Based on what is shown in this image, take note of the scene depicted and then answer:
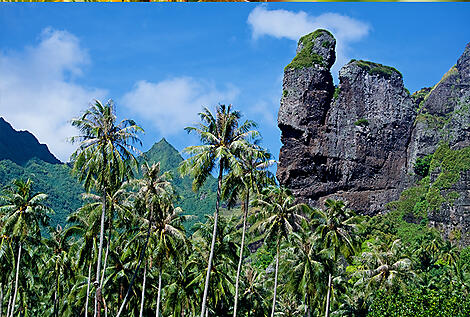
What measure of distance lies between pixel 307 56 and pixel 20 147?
274ft

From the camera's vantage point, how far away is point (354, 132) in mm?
70750

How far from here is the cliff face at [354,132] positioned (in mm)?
68688

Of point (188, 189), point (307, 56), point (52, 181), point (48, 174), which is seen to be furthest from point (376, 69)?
point (48, 174)

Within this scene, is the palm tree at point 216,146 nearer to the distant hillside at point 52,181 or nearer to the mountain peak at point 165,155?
the distant hillside at point 52,181

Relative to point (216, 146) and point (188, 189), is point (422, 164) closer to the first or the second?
point (216, 146)

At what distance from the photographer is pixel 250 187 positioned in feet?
85.3

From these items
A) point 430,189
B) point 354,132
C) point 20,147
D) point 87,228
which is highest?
point 20,147

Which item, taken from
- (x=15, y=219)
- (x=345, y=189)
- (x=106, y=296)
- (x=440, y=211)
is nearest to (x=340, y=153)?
(x=345, y=189)

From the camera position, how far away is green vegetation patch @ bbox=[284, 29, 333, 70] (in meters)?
71.4

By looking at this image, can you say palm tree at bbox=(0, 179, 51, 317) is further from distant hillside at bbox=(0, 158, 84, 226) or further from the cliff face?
distant hillside at bbox=(0, 158, 84, 226)

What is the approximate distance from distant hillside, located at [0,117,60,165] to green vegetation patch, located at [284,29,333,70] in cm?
7554

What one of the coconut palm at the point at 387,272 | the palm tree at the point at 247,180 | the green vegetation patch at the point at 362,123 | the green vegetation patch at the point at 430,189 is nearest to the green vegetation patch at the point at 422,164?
the green vegetation patch at the point at 430,189

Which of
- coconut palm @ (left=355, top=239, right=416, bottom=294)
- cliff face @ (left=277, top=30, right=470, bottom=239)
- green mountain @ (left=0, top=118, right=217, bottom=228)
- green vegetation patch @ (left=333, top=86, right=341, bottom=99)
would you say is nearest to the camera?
coconut palm @ (left=355, top=239, right=416, bottom=294)

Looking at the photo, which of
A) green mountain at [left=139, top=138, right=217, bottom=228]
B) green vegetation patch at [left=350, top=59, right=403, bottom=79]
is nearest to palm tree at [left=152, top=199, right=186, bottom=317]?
green vegetation patch at [left=350, top=59, right=403, bottom=79]
